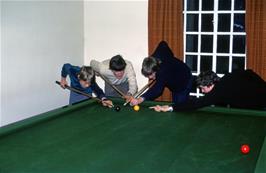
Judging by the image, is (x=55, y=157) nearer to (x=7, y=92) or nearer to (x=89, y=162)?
(x=89, y=162)

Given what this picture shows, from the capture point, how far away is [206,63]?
509 centimetres

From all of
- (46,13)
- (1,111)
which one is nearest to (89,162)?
(1,111)

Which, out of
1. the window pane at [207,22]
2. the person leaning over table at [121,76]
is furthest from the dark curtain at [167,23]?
the person leaning over table at [121,76]

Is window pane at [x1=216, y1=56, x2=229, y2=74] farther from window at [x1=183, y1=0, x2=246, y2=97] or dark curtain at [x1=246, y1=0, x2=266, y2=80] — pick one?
dark curtain at [x1=246, y1=0, x2=266, y2=80]

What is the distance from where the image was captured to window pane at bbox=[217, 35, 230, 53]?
493 centimetres

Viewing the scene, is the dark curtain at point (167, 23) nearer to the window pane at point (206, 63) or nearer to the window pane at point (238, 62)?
the window pane at point (206, 63)

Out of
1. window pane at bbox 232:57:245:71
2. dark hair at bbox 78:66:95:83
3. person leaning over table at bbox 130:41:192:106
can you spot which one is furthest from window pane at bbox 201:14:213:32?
dark hair at bbox 78:66:95:83

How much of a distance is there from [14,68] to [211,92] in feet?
7.35

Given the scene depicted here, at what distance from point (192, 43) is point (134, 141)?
3.16 metres

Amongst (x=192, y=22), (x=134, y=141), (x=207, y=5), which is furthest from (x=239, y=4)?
(x=134, y=141)

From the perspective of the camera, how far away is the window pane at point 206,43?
5023mm

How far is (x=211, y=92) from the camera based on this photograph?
2.93 meters

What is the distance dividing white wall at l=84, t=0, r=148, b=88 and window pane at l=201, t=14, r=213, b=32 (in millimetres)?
771

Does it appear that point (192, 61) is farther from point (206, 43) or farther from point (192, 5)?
point (192, 5)
